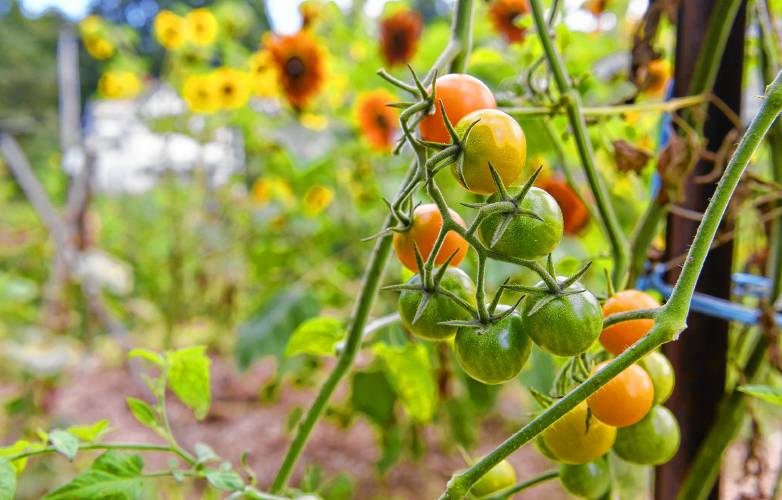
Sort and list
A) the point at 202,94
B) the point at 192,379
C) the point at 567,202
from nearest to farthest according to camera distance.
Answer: the point at 192,379, the point at 567,202, the point at 202,94

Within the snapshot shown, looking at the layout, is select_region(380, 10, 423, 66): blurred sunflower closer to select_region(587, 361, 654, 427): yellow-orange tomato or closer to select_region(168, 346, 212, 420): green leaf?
select_region(168, 346, 212, 420): green leaf

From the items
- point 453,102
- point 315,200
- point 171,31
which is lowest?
point 315,200

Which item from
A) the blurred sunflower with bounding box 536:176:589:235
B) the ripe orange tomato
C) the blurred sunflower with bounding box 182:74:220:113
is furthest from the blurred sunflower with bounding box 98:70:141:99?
the ripe orange tomato

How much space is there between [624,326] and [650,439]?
0.09 metres

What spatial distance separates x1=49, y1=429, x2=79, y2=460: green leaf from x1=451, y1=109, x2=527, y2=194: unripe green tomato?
0.98ft

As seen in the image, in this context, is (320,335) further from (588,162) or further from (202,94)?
(202,94)

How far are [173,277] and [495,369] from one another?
2071mm

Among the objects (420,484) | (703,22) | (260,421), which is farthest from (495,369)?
(260,421)

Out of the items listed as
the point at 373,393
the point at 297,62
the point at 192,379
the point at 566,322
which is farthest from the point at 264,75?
the point at 566,322

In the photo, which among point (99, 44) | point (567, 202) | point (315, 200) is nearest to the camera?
point (567, 202)

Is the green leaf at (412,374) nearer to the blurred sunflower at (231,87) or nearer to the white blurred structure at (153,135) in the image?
the blurred sunflower at (231,87)

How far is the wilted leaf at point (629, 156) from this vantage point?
1.78ft

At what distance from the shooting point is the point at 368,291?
0.40 m

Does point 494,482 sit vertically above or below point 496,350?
below
